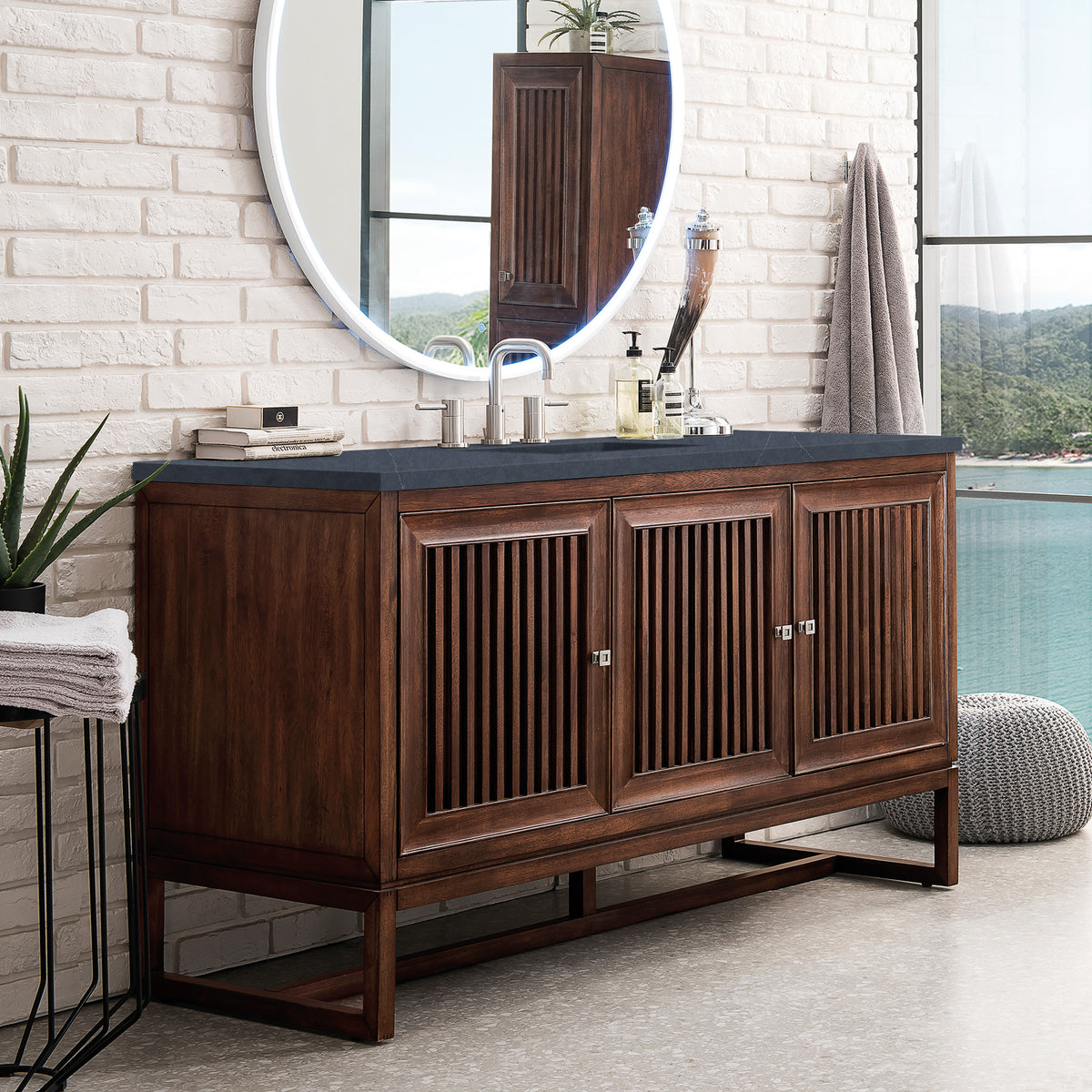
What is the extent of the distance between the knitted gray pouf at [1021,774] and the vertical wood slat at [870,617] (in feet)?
1.33

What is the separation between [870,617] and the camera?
10.7ft

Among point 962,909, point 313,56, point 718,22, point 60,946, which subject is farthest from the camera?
point 718,22

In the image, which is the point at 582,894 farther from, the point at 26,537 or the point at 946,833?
the point at 26,537

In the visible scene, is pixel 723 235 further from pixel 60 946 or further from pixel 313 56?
pixel 60 946

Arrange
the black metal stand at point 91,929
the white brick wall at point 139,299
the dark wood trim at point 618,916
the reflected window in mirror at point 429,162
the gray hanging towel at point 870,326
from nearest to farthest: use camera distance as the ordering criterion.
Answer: the black metal stand at point 91,929 → the white brick wall at point 139,299 → the dark wood trim at point 618,916 → the reflected window in mirror at point 429,162 → the gray hanging towel at point 870,326

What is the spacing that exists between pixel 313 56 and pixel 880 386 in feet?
5.15

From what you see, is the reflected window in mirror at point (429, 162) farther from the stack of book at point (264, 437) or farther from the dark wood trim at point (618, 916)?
the dark wood trim at point (618, 916)

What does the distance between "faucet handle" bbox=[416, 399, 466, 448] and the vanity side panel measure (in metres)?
0.62

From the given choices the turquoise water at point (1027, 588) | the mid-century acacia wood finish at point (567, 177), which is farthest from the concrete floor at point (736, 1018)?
the mid-century acacia wood finish at point (567, 177)

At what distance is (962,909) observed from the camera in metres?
3.29

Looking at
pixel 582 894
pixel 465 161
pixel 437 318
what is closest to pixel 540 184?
pixel 465 161

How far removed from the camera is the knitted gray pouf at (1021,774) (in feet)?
12.2

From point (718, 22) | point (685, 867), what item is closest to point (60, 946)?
point (685, 867)

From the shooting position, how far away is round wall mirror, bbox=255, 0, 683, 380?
9.70ft
